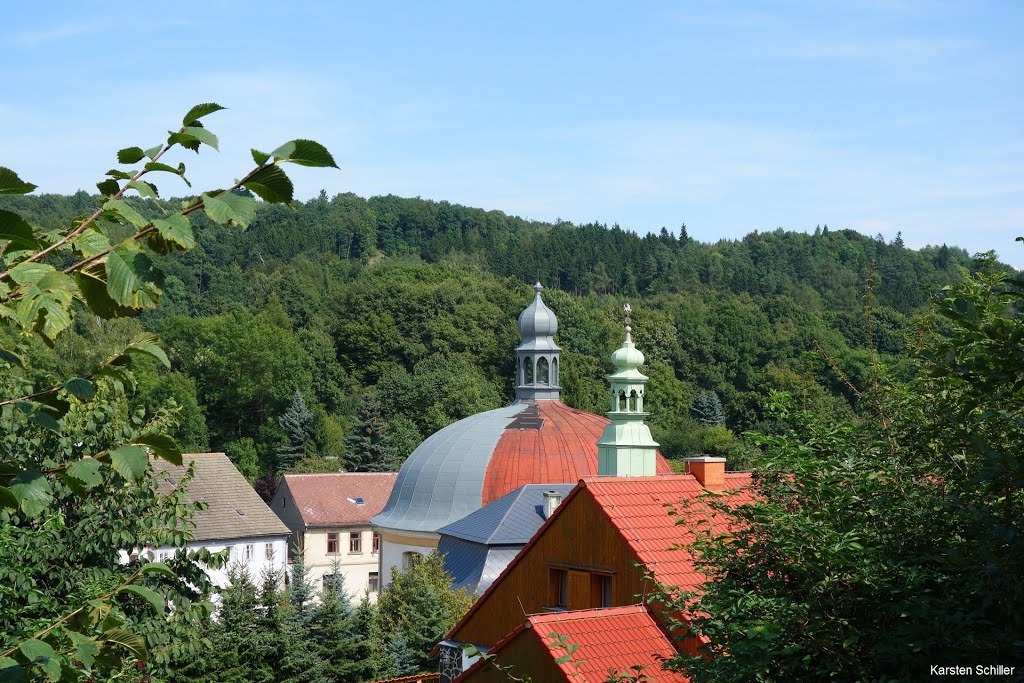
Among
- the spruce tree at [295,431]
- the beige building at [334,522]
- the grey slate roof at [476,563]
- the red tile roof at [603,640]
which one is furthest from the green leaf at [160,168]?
the spruce tree at [295,431]

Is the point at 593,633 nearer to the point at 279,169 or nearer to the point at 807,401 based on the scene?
the point at 807,401

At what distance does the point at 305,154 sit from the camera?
276cm

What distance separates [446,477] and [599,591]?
83.6 feet

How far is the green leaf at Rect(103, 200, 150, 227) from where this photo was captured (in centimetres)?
309

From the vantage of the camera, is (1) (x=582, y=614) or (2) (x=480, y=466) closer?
(1) (x=582, y=614)

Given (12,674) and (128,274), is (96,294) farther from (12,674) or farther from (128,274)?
(12,674)

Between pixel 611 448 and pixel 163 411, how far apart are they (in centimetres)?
1811

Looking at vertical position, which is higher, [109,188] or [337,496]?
[109,188]

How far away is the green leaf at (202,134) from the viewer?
279cm

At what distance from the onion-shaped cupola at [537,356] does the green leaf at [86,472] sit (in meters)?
42.1

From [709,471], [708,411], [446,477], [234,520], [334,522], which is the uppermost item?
[708,411]

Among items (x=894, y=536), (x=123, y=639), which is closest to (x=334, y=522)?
(x=894, y=536)

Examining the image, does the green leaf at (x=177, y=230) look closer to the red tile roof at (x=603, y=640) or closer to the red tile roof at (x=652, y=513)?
the red tile roof at (x=603, y=640)

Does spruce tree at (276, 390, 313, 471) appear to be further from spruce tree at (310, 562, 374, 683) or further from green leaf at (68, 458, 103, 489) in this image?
green leaf at (68, 458, 103, 489)
